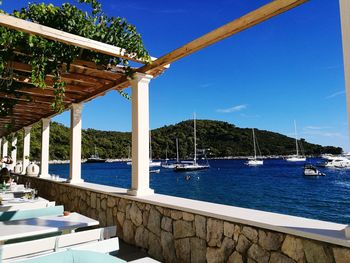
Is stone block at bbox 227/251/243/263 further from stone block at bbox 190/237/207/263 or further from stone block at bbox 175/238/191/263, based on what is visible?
stone block at bbox 175/238/191/263

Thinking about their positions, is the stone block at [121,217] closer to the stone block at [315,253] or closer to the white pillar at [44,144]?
the stone block at [315,253]

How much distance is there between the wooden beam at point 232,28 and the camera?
2.06m

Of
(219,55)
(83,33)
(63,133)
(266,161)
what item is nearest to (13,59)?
(83,33)

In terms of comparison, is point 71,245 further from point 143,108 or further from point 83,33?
point 83,33

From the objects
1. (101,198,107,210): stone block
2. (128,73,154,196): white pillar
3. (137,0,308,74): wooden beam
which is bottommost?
(101,198,107,210): stone block

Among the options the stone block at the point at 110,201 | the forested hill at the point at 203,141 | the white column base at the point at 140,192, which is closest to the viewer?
the white column base at the point at 140,192

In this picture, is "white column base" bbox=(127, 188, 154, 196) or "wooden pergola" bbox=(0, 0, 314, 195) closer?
"wooden pergola" bbox=(0, 0, 314, 195)

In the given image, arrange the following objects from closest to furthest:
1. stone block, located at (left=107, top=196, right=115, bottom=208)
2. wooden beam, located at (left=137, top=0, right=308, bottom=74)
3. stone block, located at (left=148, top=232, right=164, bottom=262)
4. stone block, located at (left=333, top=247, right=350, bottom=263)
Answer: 1. stone block, located at (left=333, top=247, right=350, bottom=263)
2. wooden beam, located at (left=137, top=0, right=308, bottom=74)
3. stone block, located at (left=148, top=232, right=164, bottom=262)
4. stone block, located at (left=107, top=196, right=115, bottom=208)

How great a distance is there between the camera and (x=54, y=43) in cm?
312

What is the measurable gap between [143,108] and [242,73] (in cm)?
4116

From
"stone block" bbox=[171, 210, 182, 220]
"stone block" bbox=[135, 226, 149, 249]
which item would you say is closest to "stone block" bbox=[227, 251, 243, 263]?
"stone block" bbox=[171, 210, 182, 220]

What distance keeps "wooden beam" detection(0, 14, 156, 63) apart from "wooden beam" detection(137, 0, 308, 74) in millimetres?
522

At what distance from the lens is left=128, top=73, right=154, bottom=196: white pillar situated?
11.7 feet

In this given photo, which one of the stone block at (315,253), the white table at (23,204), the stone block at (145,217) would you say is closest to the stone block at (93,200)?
the white table at (23,204)
